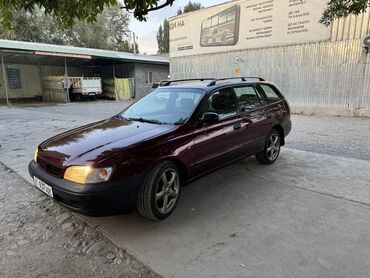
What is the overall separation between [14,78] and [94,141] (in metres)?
24.5

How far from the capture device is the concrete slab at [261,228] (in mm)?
2383

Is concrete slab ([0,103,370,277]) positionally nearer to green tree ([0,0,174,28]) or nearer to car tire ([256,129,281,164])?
car tire ([256,129,281,164])

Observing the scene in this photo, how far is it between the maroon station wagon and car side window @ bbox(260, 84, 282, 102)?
90 millimetres

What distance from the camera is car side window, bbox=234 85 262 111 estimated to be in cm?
427

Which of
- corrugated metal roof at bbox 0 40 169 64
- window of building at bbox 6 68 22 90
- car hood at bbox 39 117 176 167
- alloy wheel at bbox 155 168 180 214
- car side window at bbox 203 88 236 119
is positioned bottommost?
alloy wheel at bbox 155 168 180 214

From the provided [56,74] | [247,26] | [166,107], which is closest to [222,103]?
[166,107]

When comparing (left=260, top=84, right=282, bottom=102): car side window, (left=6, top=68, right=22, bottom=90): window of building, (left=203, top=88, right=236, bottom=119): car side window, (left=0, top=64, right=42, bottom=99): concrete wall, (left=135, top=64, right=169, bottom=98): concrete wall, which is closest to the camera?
(left=203, top=88, right=236, bottom=119): car side window

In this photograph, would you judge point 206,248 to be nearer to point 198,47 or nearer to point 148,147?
point 148,147

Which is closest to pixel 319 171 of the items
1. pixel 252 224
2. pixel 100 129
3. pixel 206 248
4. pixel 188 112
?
pixel 252 224

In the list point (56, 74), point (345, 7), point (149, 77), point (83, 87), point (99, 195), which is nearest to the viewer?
point (99, 195)

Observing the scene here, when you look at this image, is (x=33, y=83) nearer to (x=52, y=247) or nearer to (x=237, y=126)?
(x=237, y=126)

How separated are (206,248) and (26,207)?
2395 millimetres

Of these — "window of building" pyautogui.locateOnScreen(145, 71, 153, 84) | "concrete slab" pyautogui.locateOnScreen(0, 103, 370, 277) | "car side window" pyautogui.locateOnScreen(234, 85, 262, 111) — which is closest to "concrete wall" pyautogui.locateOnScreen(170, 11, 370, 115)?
"concrete slab" pyautogui.locateOnScreen(0, 103, 370, 277)

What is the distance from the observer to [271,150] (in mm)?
5004
